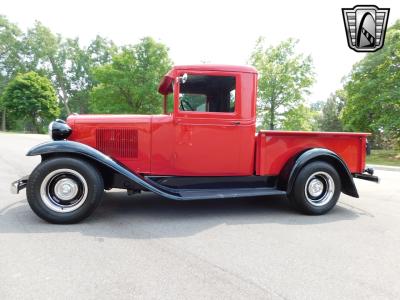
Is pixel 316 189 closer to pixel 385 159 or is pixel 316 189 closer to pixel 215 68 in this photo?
pixel 215 68

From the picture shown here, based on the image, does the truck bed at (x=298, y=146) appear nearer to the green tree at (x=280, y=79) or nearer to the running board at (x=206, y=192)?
the running board at (x=206, y=192)

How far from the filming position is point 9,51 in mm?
53656

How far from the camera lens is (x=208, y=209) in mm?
4777

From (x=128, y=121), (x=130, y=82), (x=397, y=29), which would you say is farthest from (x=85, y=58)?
(x=128, y=121)

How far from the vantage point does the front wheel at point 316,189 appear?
4.51m

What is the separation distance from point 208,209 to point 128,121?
71.1 inches

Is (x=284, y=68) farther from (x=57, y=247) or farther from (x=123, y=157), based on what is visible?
(x=57, y=247)

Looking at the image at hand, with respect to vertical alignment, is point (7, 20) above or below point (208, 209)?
above

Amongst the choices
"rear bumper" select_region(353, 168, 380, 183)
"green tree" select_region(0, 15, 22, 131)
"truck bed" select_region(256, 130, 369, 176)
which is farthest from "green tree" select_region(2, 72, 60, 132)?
"rear bumper" select_region(353, 168, 380, 183)

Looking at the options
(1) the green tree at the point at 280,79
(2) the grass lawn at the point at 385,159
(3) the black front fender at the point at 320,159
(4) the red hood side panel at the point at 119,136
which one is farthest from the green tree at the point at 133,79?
(3) the black front fender at the point at 320,159

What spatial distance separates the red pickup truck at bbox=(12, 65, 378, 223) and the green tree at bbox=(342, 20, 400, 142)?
654 inches

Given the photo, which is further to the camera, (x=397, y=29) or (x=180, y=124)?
(x=397, y=29)

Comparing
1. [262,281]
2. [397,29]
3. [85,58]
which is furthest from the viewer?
[85,58]

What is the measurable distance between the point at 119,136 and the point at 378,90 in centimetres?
1982
